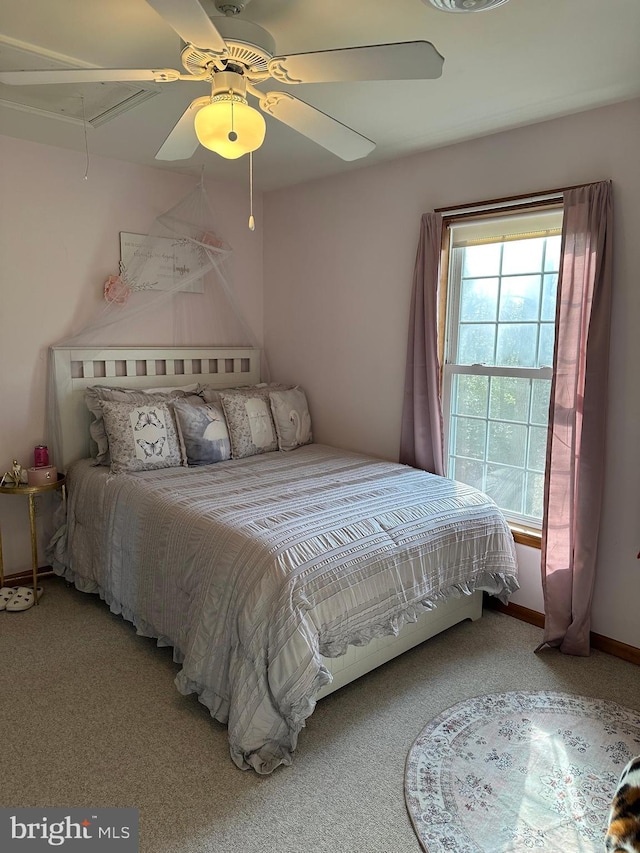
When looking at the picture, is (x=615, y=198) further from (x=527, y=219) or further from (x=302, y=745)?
(x=302, y=745)

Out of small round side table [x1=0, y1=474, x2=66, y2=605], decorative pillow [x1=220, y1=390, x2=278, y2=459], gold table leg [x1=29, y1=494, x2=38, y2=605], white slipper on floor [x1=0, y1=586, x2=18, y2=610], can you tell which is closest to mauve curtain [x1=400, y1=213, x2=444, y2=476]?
decorative pillow [x1=220, y1=390, x2=278, y2=459]

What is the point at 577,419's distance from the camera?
8.92 feet

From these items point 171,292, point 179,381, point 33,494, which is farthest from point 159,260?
point 33,494

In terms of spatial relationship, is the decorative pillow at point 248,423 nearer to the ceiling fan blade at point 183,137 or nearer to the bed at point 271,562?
the bed at point 271,562

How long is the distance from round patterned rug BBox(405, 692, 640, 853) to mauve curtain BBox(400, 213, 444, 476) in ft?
4.53

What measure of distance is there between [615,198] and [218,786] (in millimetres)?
2899

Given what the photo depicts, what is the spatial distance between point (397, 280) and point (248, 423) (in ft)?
4.18

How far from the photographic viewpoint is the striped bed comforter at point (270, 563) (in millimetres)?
2027

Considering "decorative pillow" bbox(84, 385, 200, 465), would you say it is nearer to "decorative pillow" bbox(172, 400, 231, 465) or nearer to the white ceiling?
"decorative pillow" bbox(172, 400, 231, 465)

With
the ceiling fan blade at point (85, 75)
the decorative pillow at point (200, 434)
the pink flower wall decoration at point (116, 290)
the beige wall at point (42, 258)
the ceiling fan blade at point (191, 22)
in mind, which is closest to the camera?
the ceiling fan blade at point (191, 22)

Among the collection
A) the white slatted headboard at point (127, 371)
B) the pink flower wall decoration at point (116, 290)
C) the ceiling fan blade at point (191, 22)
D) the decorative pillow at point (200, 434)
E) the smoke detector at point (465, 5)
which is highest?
the smoke detector at point (465, 5)

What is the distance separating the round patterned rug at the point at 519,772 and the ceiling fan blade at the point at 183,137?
94.5 inches

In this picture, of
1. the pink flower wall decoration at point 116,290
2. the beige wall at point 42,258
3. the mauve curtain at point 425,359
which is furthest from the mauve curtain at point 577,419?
the beige wall at point 42,258

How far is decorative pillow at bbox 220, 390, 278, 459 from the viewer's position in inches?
140
